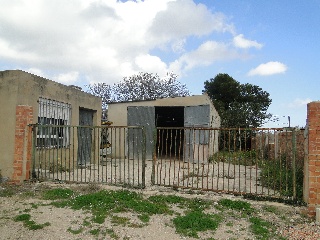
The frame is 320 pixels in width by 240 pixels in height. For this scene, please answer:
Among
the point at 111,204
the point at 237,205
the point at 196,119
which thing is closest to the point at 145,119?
the point at 196,119

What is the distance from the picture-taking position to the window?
8.58 metres

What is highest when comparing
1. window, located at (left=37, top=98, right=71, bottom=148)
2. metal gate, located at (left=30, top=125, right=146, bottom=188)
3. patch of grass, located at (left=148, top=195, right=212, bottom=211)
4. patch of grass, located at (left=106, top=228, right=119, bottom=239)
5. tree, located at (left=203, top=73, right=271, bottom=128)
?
tree, located at (left=203, top=73, right=271, bottom=128)

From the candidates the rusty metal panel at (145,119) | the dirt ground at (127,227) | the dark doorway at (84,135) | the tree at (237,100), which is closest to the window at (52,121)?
the dark doorway at (84,135)

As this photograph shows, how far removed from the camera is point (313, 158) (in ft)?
16.2

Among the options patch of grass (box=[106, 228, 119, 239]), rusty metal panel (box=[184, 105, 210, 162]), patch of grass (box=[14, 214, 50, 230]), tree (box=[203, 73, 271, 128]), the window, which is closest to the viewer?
patch of grass (box=[106, 228, 119, 239])

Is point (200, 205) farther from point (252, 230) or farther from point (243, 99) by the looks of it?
point (243, 99)

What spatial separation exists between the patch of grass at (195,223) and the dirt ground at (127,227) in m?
0.10

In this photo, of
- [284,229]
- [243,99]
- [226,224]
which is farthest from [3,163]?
[243,99]

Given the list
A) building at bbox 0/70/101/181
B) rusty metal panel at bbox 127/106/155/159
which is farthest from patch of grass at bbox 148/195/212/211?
rusty metal panel at bbox 127/106/155/159

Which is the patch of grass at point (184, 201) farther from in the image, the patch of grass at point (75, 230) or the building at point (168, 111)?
the building at point (168, 111)

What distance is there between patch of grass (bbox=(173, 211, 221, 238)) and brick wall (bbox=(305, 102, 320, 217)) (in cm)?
181

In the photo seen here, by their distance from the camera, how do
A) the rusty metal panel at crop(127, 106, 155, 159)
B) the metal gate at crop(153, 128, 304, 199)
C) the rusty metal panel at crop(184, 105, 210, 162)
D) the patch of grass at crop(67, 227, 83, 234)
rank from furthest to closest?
the rusty metal panel at crop(127, 106, 155, 159) → the rusty metal panel at crop(184, 105, 210, 162) → the metal gate at crop(153, 128, 304, 199) → the patch of grass at crop(67, 227, 83, 234)

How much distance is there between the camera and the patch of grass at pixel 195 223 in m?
4.26

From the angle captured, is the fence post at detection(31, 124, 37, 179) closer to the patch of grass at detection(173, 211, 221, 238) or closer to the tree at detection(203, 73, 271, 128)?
the patch of grass at detection(173, 211, 221, 238)
